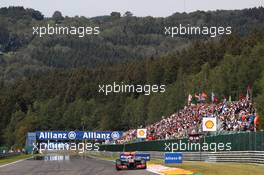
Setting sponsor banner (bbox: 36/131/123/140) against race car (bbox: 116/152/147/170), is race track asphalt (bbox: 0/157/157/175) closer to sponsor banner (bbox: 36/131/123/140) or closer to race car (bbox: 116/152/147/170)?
race car (bbox: 116/152/147/170)

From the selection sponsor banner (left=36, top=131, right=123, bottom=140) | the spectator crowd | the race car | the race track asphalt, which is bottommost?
the race track asphalt

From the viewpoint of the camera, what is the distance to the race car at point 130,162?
34.2 m

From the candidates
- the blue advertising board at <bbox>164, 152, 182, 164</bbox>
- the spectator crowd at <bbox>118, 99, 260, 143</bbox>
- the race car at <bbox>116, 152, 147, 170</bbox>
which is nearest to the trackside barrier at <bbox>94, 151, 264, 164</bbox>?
the blue advertising board at <bbox>164, 152, 182, 164</bbox>

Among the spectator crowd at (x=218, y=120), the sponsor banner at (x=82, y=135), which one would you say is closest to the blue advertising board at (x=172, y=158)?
the spectator crowd at (x=218, y=120)

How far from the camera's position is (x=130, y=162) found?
34.6m

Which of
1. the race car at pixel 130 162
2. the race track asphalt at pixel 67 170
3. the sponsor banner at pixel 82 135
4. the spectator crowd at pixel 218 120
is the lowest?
the race track asphalt at pixel 67 170

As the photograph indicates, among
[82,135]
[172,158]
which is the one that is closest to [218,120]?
[172,158]

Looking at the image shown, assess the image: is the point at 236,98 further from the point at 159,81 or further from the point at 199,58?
the point at 159,81

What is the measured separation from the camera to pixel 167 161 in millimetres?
37906

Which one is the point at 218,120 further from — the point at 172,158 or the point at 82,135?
the point at 82,135

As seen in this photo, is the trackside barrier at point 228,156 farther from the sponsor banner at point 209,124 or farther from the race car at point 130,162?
the race car at point 130,162

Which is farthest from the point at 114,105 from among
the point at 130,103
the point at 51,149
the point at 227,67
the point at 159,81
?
the point at 227,67

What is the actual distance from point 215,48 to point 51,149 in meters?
41.1

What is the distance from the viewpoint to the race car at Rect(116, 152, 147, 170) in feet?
112
